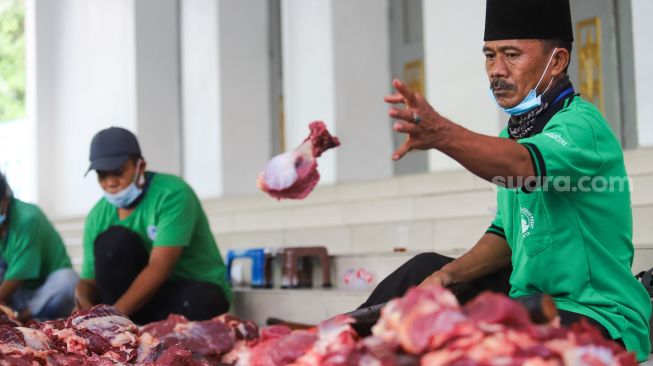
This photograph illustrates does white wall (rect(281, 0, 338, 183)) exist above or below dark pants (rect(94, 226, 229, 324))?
above

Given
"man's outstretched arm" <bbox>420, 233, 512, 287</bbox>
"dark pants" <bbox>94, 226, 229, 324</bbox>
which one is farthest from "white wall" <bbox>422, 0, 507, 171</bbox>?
"man's outstretched arm" <bbox>420, 233, 512, 287</bbox>

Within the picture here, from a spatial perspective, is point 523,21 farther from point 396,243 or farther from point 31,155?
point 31,155

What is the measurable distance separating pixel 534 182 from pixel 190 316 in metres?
2.98

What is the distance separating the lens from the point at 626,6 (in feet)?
23.4

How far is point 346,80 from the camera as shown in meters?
6.97

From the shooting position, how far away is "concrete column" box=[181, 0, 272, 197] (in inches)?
313

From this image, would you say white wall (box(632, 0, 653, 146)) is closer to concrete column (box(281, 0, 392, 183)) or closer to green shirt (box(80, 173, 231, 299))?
concrete column (box(281, 0, 392, 183))

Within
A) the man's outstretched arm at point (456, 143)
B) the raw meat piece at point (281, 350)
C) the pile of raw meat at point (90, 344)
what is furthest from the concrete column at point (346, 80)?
the raw meat piece at point (281, 350)

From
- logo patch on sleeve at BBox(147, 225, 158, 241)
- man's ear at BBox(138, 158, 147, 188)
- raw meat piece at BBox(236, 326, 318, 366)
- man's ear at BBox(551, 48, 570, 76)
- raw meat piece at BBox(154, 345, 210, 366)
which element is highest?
man's ear at BBox(551, 48, 570, 76)

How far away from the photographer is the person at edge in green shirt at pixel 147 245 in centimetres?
505

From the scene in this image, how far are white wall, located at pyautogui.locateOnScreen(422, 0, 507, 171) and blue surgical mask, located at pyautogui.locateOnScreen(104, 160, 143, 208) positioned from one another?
6.36ft

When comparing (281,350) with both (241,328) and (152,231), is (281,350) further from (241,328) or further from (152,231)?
(152,231)

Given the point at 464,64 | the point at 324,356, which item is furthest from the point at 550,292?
the point at 464,64

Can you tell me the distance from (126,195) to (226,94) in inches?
116
